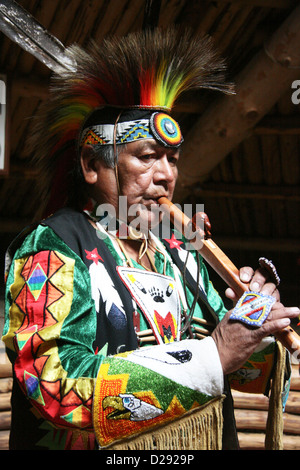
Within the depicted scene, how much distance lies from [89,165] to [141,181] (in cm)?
21

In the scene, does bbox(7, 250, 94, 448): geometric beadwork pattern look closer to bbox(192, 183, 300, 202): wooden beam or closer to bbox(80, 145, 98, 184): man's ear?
bbox(80, 145, 98, 184): man's ear

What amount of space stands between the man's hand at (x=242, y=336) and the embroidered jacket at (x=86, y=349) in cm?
3

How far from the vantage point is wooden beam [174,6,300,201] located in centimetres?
355

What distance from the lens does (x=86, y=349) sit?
6.08ft

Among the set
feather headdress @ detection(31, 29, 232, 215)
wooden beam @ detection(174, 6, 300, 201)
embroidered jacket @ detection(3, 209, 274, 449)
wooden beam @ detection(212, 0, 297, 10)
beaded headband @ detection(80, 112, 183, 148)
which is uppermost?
wooden beam @ detection(212, 0, 297, 10)

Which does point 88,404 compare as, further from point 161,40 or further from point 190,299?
point 161,40

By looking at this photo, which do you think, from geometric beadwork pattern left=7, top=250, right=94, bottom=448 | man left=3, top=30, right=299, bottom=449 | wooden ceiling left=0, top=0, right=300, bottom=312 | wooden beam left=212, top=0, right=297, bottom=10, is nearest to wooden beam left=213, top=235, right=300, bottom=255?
wooden ceiling left=0, top=0, right=300, bottom=312

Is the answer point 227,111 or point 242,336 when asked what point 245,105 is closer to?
point 227,111

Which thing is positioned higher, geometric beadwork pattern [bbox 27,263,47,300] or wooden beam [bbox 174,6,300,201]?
wooden beam [bbox 174,6,300,201]

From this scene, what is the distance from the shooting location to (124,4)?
11.6ft

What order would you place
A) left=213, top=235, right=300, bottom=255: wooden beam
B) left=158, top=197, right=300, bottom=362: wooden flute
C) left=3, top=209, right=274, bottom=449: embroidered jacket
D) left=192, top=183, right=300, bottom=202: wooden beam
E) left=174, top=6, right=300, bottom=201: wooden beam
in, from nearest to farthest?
left=3, top=209, right=274, bottom=449: embroidered jacket → left=158, top=197, right=300, bottom=362: wooden flute → left=174, top=6, right=300, bottom=201: wooden beam → left=192, top=183, right=300, bottom=202: wooden beam → left=213, top=235, right=300, bottom=255: wooden beam
